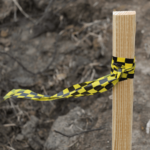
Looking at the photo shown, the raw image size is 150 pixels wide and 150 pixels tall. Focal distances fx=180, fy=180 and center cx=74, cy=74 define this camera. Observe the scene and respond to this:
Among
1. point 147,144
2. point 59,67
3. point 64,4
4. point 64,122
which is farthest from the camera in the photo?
point 64,4

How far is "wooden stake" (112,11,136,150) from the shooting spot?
81cm

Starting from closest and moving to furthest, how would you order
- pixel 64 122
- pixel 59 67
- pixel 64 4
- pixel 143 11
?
pixel 64 122, pixel 59 67, pixel 64 4, pixel 143 11

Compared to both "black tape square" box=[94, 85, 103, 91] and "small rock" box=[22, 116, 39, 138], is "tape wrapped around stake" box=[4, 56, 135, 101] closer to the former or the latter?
"black tape square" box=[94, 85, 103, 91]

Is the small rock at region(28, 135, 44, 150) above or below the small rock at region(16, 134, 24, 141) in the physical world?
below

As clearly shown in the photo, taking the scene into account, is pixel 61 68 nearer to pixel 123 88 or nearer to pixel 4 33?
pixel 4 33

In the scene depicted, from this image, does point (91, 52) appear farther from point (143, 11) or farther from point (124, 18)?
point (124, 18)

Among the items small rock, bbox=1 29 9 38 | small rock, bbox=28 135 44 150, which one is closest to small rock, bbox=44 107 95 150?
small rock, bbox=28 135 44 150

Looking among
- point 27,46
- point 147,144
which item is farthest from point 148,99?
point 27,46

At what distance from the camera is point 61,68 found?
2047 mm

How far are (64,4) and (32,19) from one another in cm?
47

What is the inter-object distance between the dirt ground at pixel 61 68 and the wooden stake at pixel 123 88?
1.27ft

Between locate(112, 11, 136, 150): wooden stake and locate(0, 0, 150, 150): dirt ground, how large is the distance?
39cm

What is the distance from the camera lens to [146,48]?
2109 mm

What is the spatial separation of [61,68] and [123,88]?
4.03ft
